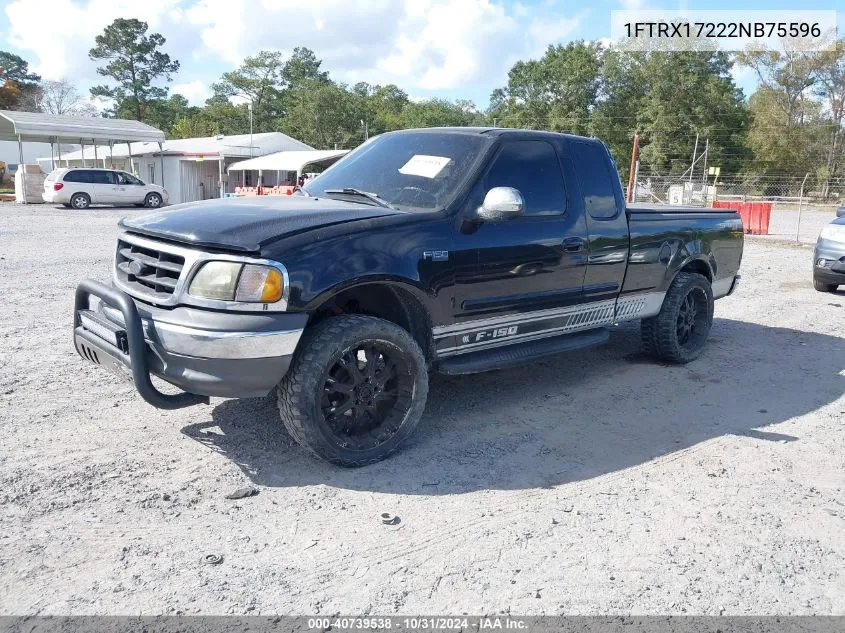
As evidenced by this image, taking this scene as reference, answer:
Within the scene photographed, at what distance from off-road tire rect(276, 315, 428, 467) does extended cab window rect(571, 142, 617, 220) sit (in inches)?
81.1

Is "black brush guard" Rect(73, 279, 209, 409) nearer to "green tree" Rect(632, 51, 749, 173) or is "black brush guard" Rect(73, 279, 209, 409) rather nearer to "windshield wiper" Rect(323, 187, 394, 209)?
"windshield wiper" Rect(323, 187, 394, 209)

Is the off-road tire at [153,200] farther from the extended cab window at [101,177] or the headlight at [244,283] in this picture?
the headlight at [244,283]

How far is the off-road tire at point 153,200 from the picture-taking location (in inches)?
1083

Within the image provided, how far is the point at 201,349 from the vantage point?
3.38 m

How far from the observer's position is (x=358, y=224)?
379cm

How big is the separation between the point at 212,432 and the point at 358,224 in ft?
5.26

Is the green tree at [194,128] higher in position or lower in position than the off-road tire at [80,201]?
higher

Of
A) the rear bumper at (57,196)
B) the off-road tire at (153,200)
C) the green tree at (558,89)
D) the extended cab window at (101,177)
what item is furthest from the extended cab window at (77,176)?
the green tree at (558,89)

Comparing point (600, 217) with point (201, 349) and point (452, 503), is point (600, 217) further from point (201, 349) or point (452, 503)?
point (201, 349)

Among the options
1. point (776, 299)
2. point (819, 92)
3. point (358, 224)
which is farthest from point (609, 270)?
point (819, 92)

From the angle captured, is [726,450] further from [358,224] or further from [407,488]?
[358,224]

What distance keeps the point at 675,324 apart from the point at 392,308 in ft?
9.94

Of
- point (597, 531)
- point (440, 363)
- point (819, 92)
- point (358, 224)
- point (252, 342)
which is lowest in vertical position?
point (597, 531)

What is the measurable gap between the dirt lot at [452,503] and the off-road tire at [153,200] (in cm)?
Answer: 2361
